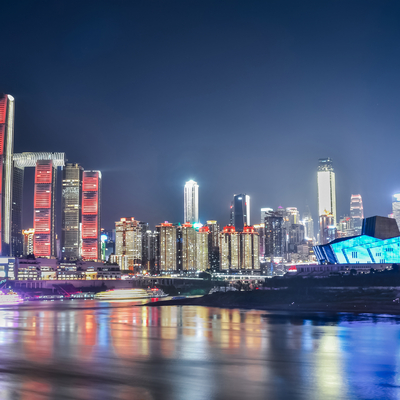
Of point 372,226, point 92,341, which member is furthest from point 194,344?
point 372,226

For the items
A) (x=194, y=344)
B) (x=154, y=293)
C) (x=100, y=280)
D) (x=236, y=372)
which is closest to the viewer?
(x=236, y=372)

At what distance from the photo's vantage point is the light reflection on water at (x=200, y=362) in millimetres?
21719

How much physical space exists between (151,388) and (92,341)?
17.7 meters

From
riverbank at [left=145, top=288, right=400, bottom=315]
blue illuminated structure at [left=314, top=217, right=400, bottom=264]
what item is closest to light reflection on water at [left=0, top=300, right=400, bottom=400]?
riverbank at [left=145, top=288, right=400, bottom=315]

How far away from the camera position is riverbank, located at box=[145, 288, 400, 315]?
71875 mm

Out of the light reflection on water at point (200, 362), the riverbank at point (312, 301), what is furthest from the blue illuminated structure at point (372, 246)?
the light reflection on water at point (200, 362)

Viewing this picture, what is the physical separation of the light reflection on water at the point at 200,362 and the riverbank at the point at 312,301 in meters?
24.9

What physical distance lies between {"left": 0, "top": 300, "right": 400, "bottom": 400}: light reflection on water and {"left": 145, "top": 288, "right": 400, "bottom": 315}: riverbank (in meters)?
24.9

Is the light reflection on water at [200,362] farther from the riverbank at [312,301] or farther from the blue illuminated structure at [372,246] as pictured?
the blue illuminated structure at [372,246]

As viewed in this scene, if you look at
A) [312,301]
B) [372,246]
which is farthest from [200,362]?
[372,246]

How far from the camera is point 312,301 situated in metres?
83.9

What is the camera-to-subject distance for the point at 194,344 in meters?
37.0

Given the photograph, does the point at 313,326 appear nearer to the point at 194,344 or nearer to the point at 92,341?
the point at 194,344

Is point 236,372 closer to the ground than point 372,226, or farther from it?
closer to the ground
